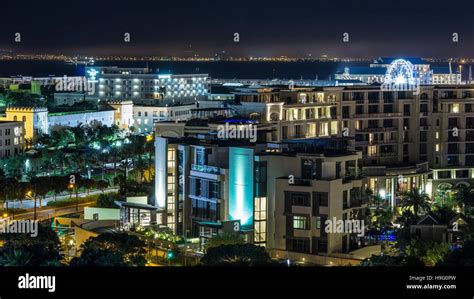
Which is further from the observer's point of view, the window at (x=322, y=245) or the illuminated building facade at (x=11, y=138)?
the illuminated building facade at (x=11, y=138)

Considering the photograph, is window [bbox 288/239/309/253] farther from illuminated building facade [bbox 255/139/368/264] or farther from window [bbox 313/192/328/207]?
window [bbox 313/192/328/207]

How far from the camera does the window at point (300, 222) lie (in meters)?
19.6

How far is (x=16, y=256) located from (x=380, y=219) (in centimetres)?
1217

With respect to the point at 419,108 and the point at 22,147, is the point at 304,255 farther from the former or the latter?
the point at 22,147

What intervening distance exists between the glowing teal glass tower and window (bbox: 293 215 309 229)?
1.05 m

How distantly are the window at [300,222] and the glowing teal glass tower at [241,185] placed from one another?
1053 millimetres

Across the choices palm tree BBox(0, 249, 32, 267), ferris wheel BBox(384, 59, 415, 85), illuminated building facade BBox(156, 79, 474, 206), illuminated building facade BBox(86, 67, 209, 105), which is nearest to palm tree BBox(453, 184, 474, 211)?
illuminated building facade BBox(156, 79, 474, 206)

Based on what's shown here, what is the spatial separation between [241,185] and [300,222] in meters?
1.66

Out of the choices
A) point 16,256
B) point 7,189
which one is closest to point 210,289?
point 16,256

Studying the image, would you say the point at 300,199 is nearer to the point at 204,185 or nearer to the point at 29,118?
the point at 204,185

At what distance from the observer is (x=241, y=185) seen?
20.6 metres

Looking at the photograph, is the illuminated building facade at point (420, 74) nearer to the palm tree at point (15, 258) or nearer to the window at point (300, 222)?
the window at point (300, 222)

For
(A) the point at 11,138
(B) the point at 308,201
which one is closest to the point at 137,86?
(A) the point at 11,138

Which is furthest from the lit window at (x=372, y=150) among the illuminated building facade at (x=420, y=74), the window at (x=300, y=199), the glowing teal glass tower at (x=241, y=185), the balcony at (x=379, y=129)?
the illuminated building facade at (x=420, y=74)
